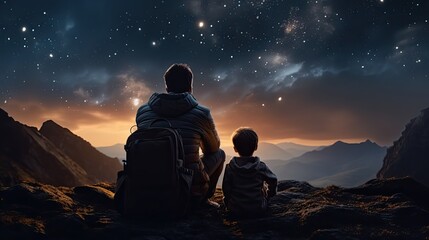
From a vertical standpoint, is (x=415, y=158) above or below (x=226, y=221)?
above

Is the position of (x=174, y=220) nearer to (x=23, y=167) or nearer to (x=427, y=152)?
(x=23, y=167)

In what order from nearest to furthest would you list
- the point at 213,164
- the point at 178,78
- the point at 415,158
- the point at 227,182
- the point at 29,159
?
1. the point at 227,182
2. the point at 178,78
3. the point at 213,164
4. the point at 29,159
5. the point at 415,158

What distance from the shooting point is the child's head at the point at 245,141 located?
A: 20.1 ft

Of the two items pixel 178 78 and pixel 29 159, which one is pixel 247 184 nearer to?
pixel 178 78

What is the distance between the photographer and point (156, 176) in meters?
5.24

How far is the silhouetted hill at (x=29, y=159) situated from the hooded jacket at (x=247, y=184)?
110m

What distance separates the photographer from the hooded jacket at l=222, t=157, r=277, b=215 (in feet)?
19.2

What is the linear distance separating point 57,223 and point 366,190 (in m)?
6.46

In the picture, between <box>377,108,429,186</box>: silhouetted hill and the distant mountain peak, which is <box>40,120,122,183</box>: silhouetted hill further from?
<box>377,108,429,186</box>: silhouetted hill

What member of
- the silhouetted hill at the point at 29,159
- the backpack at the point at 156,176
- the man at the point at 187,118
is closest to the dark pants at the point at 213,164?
the man at the point at 187,118

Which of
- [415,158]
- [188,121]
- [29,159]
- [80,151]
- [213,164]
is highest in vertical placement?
[80,151]

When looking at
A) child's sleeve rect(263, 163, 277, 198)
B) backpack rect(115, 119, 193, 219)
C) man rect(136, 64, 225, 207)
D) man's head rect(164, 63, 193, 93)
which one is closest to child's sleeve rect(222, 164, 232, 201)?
man rect(136, 64, 225, 207)

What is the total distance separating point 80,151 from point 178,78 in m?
192

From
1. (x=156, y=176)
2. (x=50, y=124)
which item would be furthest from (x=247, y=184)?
(x=50, y=124)
